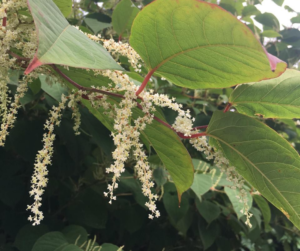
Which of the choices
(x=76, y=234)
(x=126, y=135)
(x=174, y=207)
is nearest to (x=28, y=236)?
(x=76, y=234)

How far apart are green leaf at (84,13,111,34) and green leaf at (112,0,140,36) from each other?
11 cm

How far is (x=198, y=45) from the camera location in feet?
1.76

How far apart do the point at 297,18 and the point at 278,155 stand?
7.03ft

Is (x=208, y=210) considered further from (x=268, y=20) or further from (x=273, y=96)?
(x=268, y=20)

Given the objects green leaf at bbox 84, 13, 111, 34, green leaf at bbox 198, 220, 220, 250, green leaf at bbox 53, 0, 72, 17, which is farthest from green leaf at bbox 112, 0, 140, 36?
green leaf at bbox 198, 220, 220, 250

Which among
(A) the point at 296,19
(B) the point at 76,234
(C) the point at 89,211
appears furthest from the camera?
(A) the point at 296,19

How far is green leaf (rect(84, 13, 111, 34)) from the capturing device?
1.34 m

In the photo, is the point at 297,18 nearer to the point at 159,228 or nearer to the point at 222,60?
the point at 159,228

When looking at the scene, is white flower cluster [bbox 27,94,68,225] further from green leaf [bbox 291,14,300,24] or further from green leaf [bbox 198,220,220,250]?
green leaf [bbox 291,14,300,24]

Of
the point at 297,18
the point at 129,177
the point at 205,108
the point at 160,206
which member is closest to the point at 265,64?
the point at 129,177

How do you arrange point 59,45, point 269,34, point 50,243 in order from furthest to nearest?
point 269,34
point 50,243
point 59,45

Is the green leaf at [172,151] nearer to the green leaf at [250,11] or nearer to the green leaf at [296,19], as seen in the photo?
the green leaf at [250,11]

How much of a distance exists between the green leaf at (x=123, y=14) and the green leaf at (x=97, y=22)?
108 millimetres

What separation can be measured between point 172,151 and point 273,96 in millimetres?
267
